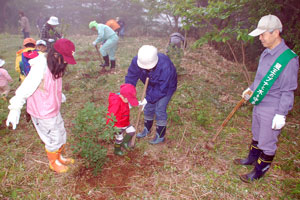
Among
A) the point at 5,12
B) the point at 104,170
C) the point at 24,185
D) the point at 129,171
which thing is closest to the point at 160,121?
the point at 129,171

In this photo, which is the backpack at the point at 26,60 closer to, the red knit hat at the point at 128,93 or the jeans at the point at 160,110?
the red knit hat at the point at 128,93

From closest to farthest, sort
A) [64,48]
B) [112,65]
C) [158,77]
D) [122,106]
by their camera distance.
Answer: [64,48]
[122,106]
[158,77]
[112,65]

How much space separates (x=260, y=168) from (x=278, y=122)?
2.85 ft

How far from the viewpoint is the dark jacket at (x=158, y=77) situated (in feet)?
10.3

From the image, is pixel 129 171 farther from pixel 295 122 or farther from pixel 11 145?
pixel 295 122

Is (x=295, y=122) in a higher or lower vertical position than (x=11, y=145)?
higher

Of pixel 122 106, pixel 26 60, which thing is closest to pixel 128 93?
pixel 122 106

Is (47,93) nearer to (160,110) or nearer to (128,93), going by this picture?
(128,93)

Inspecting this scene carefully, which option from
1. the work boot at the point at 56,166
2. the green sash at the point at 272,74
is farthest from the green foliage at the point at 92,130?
the green sash at the point at 272,74

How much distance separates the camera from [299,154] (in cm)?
354

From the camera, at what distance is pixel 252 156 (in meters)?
3.20

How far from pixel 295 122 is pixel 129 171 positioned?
4196mm

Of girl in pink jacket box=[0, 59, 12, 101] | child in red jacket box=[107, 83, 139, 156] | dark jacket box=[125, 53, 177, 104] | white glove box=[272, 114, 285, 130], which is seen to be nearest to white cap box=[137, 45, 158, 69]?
dark jacket box=[125, 53, 177, 104]

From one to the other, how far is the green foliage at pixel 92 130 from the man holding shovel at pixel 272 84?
201 cm
